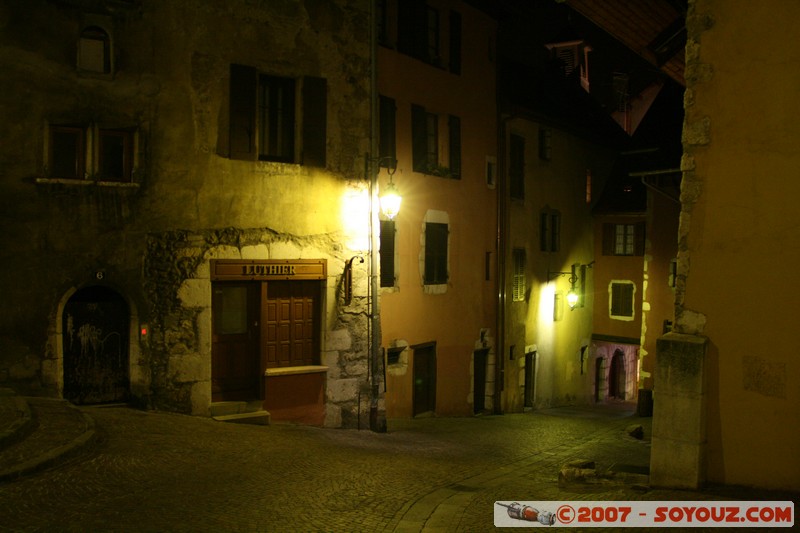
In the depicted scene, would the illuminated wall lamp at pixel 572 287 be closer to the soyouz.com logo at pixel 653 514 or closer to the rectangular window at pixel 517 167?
the rectangular window at pixel 517 167

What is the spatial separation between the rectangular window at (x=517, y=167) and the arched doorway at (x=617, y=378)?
13.5 meters

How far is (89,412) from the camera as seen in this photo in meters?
11.0

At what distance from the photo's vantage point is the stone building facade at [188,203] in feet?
36.2

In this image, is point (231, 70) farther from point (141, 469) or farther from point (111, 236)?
point (141, 469)

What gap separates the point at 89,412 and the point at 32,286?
2090 mm

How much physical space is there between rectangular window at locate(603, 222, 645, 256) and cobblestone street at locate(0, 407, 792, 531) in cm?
1528

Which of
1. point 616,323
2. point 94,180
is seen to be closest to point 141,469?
point 94,180

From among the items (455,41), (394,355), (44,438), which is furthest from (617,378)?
(44,438)

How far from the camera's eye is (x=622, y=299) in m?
27.8

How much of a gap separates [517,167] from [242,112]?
37.9 ft

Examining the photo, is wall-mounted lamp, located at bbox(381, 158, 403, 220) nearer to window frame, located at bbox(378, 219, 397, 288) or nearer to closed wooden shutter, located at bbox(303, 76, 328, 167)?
closed wooden shutter, located at bbox(303, 76, 328, 167)

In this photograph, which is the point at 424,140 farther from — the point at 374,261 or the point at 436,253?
the point at 374,261

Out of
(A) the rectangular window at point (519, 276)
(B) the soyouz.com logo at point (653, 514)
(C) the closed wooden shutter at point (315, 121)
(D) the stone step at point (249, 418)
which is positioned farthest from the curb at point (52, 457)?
(A) the rectangular window at point (519, 276)

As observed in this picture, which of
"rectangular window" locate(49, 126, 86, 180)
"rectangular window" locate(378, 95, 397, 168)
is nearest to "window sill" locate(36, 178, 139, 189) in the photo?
"rectangular window" locate(49, 126, 86, 180)
